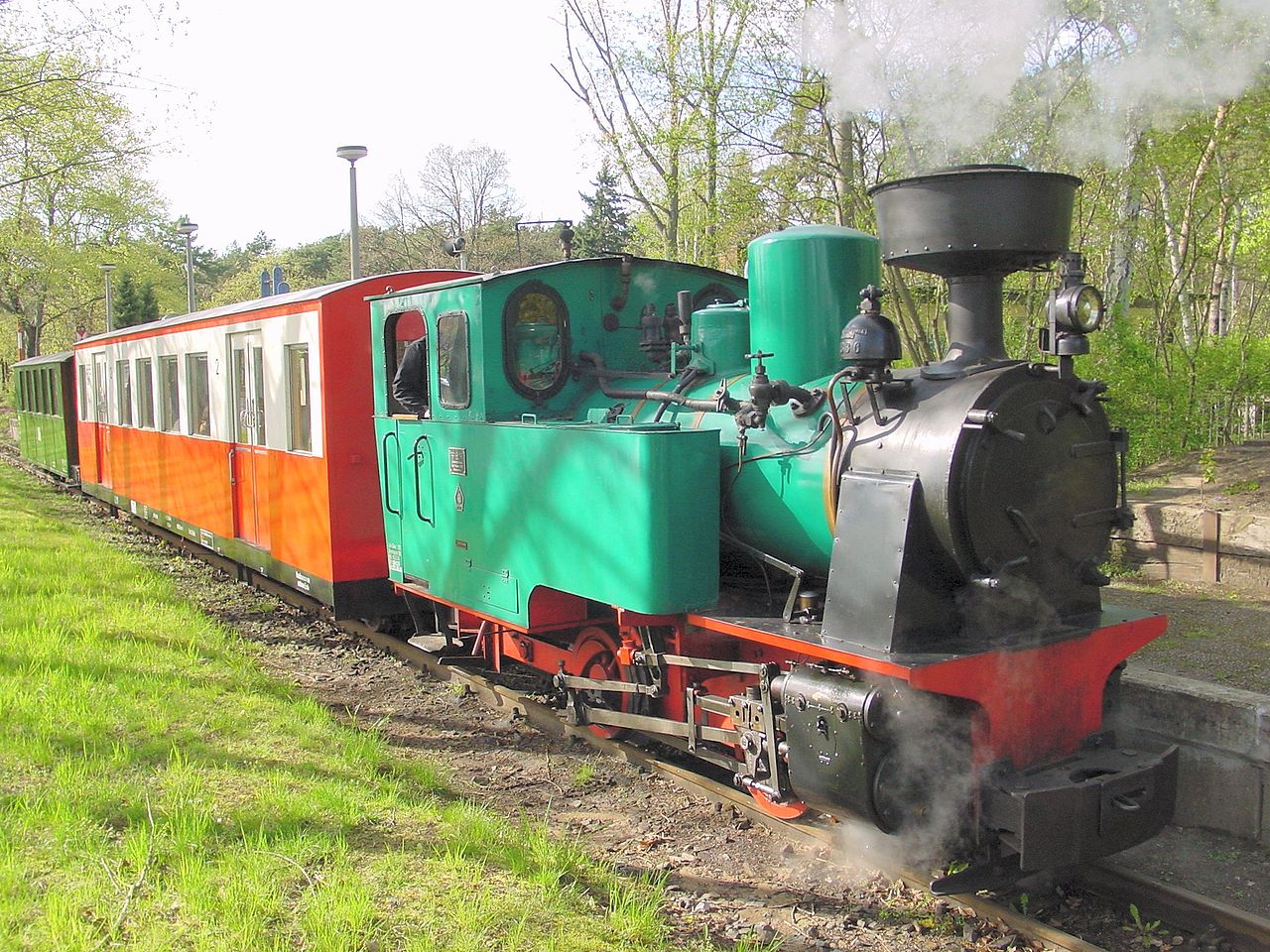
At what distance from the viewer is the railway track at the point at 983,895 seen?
3.56m

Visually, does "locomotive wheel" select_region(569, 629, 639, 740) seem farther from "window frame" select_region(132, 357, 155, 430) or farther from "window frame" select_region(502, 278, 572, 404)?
"window frame" select_region(132, 357, 155, 430)

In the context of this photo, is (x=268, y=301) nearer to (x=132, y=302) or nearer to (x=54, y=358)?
(x=54, y=358)

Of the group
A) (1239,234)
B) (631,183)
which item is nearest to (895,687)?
(1239,234)

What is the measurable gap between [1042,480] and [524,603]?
8.72 ft

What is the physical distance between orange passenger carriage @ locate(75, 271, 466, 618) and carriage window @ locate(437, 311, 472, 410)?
1651mm

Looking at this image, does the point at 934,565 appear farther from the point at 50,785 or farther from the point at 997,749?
the point at 50,785

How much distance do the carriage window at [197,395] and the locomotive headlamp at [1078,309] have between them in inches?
330

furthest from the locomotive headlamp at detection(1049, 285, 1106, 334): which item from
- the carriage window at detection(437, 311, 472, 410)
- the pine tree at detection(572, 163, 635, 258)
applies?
the pine tree at detection(572, 163, 635, 258)

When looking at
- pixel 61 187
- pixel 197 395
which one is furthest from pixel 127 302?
pixel 197 395

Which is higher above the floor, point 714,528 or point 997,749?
point 714,528

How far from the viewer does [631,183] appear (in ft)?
48.9

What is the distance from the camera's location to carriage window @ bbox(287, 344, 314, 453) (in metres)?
7.64

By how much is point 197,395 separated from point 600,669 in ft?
21.9

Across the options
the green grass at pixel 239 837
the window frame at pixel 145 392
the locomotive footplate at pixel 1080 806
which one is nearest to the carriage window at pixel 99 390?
the window frame at pixel 145 392
